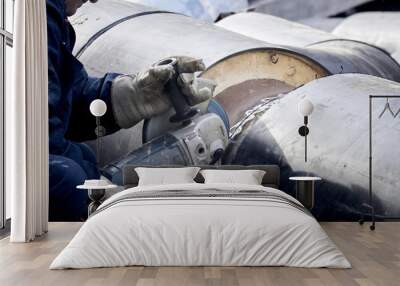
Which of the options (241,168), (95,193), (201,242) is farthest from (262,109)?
(201,242)

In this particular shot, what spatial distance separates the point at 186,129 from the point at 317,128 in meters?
1.75

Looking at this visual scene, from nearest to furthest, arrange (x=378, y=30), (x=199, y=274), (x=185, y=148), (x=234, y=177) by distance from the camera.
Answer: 1. (x=199, y=274)
2. (x=234, y=177)
3. (x=185, y=148)
4. (x=378, y=30)

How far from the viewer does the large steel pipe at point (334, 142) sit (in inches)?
310

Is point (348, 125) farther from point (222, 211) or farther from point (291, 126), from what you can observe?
point (222, 211)

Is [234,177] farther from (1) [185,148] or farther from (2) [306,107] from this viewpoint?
(2) [306,107]

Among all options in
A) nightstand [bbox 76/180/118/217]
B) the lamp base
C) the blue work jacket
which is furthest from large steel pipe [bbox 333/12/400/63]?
nightstand [bbox 76/180/118/217]

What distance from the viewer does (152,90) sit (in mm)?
8070

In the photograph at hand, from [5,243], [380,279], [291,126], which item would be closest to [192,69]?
[291,126]

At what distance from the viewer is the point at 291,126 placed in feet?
26.4

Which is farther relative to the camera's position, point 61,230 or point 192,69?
point 192,69

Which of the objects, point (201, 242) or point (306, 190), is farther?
point (306, 190)

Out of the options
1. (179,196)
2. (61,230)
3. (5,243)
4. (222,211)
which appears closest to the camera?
(222,211)

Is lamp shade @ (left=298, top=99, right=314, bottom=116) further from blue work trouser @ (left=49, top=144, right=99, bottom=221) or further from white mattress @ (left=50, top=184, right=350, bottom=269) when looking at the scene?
white mattress @ (left=50, top=184, right=350, bottom=269)

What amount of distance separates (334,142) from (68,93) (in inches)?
142
